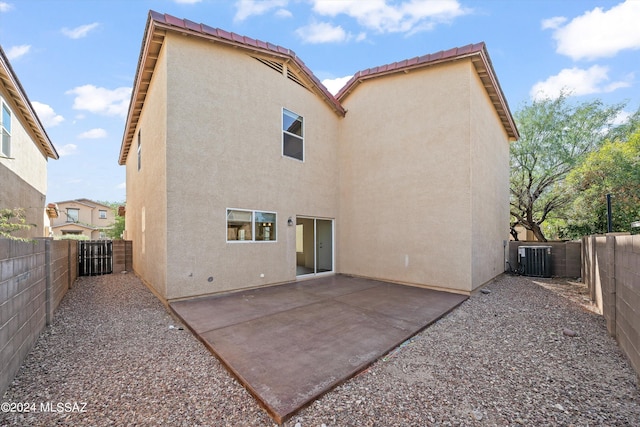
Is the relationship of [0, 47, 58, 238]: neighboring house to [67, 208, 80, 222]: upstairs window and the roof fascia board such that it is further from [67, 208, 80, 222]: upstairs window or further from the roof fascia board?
→ [67, 208, 80, 222]: upstairs window

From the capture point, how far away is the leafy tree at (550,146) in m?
12.9

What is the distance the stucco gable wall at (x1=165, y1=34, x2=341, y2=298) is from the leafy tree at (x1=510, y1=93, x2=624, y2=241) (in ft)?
40.1

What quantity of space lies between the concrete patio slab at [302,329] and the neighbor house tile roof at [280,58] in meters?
6.10

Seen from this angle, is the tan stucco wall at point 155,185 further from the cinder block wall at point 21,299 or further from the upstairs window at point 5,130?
the upstairs window at point 5,130

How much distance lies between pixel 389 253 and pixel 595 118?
13.1m

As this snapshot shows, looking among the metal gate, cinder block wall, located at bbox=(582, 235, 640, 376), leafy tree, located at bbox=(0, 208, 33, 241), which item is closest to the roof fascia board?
leafy tree, located at bbox=(0, 208, 33, 241)

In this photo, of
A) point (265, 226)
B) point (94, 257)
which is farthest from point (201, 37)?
point (94, 257)

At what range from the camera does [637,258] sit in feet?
10.9

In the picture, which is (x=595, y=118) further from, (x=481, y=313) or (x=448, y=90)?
(x=481, y=313)

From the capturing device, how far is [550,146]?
1341 centimetres

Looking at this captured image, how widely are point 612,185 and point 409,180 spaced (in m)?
7.60

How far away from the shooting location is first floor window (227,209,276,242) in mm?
6965

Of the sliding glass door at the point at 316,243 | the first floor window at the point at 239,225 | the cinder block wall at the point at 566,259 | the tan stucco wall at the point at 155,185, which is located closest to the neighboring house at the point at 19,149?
the tan stucco wall at the point at 155,185

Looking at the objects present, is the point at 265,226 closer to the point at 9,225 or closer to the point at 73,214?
the point at 9,225
